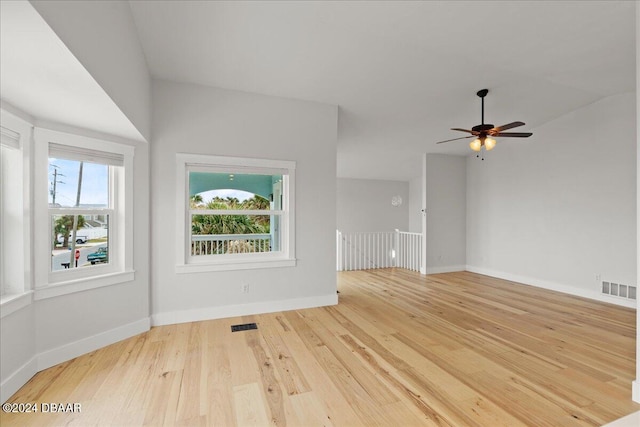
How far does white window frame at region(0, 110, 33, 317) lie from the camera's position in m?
2.20

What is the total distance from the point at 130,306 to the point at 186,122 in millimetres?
2193

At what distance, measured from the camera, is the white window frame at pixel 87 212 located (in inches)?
94.3

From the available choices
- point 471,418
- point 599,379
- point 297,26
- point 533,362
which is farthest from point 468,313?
point 297,26

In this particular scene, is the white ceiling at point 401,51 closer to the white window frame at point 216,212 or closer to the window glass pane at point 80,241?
the white window frame at point 216,212

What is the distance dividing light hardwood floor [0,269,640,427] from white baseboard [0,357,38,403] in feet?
0.18

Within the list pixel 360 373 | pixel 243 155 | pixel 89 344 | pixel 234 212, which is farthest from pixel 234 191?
pixel 360 373

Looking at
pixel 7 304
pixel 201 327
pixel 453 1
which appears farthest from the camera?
pixel 201 327

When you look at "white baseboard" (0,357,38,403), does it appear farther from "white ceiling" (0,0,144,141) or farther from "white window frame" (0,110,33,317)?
"white ceiling" (0,0,144,141)

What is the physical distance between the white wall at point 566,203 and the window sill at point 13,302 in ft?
23.3

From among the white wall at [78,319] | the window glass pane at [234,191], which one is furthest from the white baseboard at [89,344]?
the window glass pane at [234,191]

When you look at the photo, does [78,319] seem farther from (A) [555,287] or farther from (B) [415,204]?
(B) [415,204]

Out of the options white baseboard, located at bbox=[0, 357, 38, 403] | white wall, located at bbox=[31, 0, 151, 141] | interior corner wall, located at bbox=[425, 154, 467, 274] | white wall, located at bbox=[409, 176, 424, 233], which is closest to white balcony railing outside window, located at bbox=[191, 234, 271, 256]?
white wall, located at bbox=[31, 0, 151, 141]

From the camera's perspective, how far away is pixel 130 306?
10.1 ft

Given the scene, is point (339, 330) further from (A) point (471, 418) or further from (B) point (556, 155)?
(B) point (556, 155)
